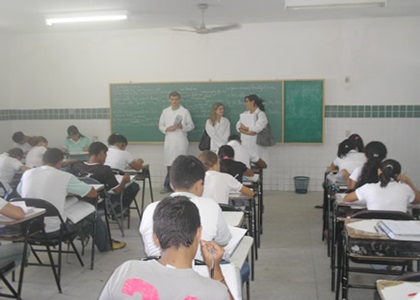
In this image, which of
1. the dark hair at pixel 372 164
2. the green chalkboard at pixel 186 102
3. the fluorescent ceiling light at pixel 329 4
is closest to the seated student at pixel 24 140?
the green chalkboard at pixel 186 102

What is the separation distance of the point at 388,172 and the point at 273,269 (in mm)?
1445

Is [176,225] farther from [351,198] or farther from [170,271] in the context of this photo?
[351,198]

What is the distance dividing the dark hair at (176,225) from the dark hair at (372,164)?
2681 mm

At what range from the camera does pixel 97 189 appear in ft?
13.6

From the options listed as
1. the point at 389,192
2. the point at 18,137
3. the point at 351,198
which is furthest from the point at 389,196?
Answer: the point at 18,137

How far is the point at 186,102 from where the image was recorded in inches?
309

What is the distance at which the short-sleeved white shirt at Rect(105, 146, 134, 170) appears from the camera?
18.0 feet

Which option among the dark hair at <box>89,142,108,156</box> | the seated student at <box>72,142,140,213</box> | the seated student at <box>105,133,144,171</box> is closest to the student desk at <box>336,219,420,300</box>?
the seated student at <box>72,142,140,213</box>

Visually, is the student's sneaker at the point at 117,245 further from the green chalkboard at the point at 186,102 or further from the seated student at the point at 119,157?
the green chalkboard at the point at 186,102

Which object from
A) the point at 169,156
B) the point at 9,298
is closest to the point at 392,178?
the point at 9,298

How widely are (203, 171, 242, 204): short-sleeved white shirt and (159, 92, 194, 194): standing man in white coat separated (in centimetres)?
382

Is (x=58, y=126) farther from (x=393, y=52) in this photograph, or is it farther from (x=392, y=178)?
(x=392, y=178)

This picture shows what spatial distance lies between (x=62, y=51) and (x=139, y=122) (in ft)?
6.63

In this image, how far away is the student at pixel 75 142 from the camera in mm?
7680
